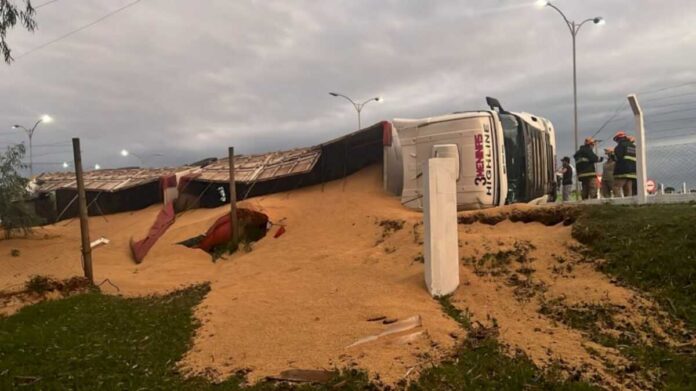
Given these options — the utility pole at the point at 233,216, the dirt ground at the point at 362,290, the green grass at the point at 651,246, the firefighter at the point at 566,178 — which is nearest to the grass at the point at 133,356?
the dirt ground at the point at 362,290

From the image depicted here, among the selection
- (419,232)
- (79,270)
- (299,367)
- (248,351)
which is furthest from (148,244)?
(299,367)

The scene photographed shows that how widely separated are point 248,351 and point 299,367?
0.86m

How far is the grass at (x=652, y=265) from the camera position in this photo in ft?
12.8

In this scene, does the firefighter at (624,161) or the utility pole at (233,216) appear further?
the utility pole at (233,216)

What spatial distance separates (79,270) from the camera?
34.1 ft

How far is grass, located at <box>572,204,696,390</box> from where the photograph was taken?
3896mm

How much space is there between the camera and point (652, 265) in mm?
5527

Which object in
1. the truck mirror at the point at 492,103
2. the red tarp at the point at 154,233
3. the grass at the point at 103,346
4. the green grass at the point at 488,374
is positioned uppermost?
the truck mirror at the point at 492,103

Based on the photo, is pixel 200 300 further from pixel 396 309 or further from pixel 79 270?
pixel 79 270

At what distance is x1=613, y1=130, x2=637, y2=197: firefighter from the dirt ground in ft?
11.2

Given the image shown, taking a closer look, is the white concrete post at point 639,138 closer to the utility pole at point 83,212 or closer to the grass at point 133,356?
the grass at point 133,356

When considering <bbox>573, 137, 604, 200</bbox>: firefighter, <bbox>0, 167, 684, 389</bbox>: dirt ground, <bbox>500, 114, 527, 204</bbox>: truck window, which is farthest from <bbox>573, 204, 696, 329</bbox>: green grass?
<bbox>573, 137, 604, 200</bbox>: firefighter

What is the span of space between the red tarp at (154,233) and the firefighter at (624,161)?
37.7 ft

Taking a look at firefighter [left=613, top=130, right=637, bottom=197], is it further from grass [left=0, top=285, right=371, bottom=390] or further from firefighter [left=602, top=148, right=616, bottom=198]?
grass [left=0, top=285, right=371, bottom=390]
